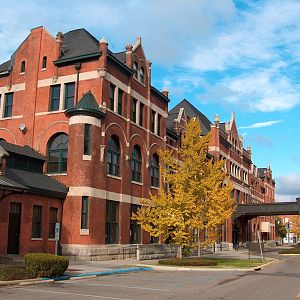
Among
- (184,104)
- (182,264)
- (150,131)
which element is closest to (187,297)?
(182,264)

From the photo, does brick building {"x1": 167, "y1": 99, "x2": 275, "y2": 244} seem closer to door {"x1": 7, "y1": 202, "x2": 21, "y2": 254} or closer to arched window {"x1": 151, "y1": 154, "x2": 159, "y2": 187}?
arched window {"x1": 151, "y1": 154, "x2": 159, "y2": 187}

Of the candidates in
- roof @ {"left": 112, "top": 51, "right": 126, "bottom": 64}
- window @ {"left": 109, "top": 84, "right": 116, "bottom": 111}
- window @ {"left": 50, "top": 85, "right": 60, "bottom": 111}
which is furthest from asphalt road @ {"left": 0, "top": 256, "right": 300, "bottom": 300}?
roof @ {"left": 112, "top": 51, "right": 126, "bottom": 64}

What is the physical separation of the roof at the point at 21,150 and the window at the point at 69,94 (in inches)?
163

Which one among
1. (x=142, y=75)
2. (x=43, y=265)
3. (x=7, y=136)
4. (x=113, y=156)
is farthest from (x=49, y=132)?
(x=43, y=265)

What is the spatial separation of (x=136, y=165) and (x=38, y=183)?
10738mm

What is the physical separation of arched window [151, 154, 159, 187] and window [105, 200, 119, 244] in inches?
296

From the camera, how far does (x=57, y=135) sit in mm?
32031

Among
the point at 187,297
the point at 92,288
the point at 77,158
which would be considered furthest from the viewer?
the point at 77,158

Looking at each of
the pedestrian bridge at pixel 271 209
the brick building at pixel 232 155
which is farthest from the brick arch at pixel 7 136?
the pedestrian bridge at pixel 271 209

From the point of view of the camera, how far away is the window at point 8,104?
35.2 m

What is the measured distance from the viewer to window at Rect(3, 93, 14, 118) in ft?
115

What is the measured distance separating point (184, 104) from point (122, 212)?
116ft

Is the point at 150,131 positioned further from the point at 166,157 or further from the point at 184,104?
the point at 184,104

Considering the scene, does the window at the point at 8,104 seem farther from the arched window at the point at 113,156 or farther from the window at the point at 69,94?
the arched window at the point at 113,156
